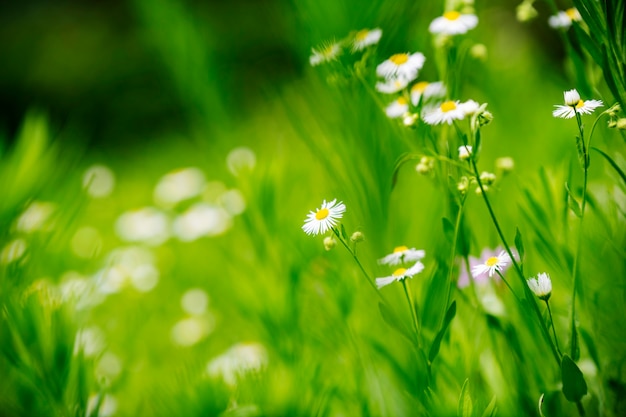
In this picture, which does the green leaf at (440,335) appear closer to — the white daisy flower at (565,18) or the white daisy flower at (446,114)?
the white daisy flower at (446,114)

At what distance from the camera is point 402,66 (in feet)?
1.40

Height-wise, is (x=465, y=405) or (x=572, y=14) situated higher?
(x=572, y=14)

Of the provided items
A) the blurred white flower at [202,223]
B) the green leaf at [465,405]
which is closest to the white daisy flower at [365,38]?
the green leaf at [465,405]

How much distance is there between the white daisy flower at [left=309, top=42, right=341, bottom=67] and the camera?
1.43 ft

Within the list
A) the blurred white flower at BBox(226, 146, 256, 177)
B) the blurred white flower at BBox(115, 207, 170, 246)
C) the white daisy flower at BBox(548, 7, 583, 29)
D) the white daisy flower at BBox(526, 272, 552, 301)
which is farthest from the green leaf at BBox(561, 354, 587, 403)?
the blurred white flower at BBox(115, 207, 170, 246)

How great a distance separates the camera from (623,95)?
358 millimetres

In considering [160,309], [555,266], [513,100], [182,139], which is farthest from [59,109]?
[555,266]

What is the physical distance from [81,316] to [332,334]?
233mm

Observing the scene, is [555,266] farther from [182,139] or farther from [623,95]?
[182,139]

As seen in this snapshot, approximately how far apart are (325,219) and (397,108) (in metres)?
0.13

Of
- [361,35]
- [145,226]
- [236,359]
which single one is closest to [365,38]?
[361,35]

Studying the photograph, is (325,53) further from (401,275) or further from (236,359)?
(236,359)

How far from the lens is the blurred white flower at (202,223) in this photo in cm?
98

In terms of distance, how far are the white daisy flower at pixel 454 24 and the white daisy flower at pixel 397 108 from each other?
2.3 inches
